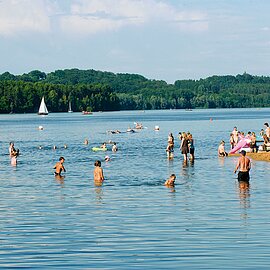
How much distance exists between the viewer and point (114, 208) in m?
27.4

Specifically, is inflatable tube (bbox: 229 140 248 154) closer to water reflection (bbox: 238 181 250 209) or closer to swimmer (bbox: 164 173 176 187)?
water reflection (bbox: 238 181 250 209)

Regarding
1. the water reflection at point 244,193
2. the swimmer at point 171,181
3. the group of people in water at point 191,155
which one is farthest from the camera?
the group of people in water at point 191,155

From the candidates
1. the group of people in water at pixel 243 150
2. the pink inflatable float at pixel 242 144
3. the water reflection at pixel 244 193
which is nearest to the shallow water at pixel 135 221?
the water reflection at pixel 244 193

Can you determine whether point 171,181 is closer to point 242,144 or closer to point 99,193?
point 99,193

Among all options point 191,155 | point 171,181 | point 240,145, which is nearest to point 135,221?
point 171,181

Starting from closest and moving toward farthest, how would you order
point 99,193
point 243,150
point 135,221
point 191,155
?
point 135,221
point 99,193
point 243,150
point 191,155

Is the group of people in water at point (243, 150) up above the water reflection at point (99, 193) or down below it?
above

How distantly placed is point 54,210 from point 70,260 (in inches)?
356

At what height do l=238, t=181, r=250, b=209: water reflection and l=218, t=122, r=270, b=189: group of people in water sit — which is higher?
l=218, t=122, r=270, b=189: group of people in water

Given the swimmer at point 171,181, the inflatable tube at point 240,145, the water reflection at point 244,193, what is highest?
the inflatable tube at point 240,145

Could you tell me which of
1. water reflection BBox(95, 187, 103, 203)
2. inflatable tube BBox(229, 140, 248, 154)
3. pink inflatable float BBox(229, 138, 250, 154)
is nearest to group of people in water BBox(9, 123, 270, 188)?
pink inflatable float BBox(229, 138, 250, 154)

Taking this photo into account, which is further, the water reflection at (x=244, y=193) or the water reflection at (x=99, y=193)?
the water reflection at (x=99, y=193)

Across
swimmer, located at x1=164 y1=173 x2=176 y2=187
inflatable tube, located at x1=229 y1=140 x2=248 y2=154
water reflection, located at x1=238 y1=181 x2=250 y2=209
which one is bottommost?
water reflection, located at x1=238 y1=181 x2=250 y2=209

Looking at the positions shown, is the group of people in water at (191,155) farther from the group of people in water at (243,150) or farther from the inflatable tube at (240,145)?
the inflatable tube at (240,145)
